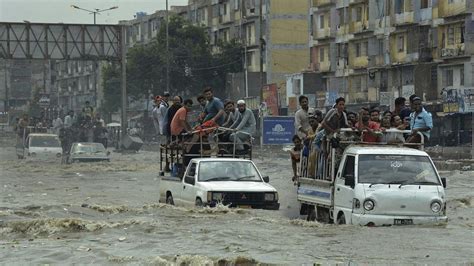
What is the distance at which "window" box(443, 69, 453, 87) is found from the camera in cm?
5909

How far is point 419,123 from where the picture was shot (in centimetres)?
1830

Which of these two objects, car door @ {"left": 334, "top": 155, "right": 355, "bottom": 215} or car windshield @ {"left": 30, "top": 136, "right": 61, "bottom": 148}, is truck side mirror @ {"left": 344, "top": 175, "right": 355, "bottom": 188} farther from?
car windshield @ {"left": 30, "top": 136, "right": 61, "bottom": 148}

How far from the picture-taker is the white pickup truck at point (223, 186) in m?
19.5

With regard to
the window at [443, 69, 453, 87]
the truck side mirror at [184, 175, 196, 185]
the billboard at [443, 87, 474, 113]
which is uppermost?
the window at [443, 69, 453, 87]

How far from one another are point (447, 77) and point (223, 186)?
4195 cm

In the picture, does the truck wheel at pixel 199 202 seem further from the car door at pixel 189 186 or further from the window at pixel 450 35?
the window at pixel 450 35

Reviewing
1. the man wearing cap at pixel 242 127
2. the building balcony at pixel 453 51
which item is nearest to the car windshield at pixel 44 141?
the building balcony at pixel 453 51

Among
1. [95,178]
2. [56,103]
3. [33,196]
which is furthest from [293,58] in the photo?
[56,103]

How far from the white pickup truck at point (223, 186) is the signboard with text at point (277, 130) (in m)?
14.9

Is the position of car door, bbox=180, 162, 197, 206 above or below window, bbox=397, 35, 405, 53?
below

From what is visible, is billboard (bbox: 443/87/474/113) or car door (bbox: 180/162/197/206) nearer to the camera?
car door (bbox: 180/162/197/206)

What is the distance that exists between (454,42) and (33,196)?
36125 mm

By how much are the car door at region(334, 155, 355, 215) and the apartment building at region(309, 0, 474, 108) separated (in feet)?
137

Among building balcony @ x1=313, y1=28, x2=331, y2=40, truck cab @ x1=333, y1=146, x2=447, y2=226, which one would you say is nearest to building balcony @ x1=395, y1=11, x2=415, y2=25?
building balcony @ x1=313, y1=28, x2=331, y2=40
